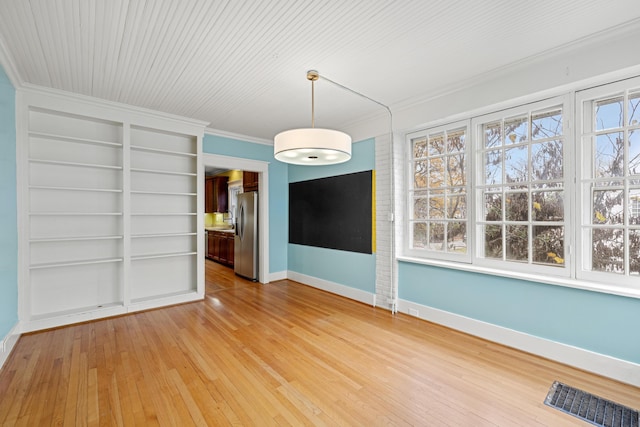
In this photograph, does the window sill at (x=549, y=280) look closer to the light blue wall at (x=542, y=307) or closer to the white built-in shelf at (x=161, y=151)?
the light blue wall at (x=542, y=307)

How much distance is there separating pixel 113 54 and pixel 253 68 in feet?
3.97

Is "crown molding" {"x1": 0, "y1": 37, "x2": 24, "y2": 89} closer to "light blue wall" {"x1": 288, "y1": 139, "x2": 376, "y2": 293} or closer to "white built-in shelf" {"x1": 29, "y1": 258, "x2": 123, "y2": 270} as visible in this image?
"white built-in shelf" {"x1": 29, "y1": 258, "x2": 123, "y2": 270}

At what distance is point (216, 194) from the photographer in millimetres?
8375

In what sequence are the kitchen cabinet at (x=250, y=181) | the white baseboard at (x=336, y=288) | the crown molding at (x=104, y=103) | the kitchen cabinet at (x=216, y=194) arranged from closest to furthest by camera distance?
the crown molding at (x=104, y=103) < the white baseboard at (x=336, y=288) < the kitchen cabinet at (x=250, y=181) < the kitchen cabinet at (x=216, y=194)

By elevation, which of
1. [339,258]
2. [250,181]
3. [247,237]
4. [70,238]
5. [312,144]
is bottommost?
[339,258]

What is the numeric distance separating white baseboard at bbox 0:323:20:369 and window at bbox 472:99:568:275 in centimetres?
464

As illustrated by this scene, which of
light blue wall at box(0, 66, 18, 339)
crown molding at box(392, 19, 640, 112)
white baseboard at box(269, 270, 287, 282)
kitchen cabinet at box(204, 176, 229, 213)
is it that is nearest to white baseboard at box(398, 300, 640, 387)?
crown molding at box(392, 19, 640, 112)

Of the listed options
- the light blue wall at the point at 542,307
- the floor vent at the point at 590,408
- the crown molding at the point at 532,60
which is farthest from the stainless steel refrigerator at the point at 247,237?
the floor vent at the point at 590,408

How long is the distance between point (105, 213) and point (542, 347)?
4.94 metres

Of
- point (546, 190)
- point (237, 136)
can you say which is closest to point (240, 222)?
point (237, 136)

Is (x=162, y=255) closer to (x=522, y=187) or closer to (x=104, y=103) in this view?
(x=104, y=103)

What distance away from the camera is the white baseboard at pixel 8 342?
98.7 inches

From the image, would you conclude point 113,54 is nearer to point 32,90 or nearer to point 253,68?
point 253,68

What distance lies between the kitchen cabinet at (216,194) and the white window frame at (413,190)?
5.88 metres
